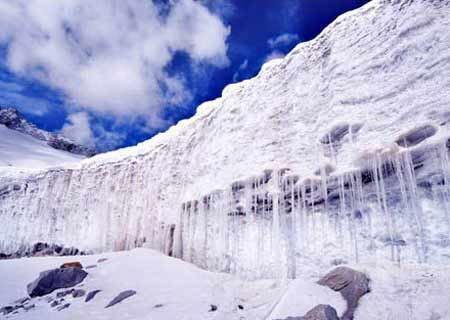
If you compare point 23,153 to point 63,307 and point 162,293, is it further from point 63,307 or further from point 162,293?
point 162,293

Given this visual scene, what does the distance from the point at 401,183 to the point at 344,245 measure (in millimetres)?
2123

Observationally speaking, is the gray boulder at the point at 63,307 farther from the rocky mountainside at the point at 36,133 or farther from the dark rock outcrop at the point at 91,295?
the rocky mountainside at the point at 36,133

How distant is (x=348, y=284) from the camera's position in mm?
6496

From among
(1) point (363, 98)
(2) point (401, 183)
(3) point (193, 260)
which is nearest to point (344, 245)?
(2) point (401, 183)

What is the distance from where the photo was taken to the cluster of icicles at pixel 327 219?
6.58m

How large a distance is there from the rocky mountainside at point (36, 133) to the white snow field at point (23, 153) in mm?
2377

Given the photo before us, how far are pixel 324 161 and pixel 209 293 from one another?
5.20 m

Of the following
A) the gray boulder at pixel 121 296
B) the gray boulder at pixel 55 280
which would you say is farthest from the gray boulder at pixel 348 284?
the gray boulder at pixel 55 280

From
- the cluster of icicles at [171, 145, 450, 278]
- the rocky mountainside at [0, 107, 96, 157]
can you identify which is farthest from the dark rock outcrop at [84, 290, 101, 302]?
the rocky mountainside at [0, 107, 96, 157]

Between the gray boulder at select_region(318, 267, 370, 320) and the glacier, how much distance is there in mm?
902

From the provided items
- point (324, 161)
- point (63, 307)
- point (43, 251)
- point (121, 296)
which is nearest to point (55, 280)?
point (63, 307)

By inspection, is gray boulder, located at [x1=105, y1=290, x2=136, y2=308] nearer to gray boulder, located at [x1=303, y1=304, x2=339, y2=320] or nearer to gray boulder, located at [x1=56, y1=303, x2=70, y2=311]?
gray boulder, located at [x1=56, y1=303, x2=70, y2=311]

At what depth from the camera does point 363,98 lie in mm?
8422

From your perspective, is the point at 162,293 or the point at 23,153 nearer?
the point at 162,293
